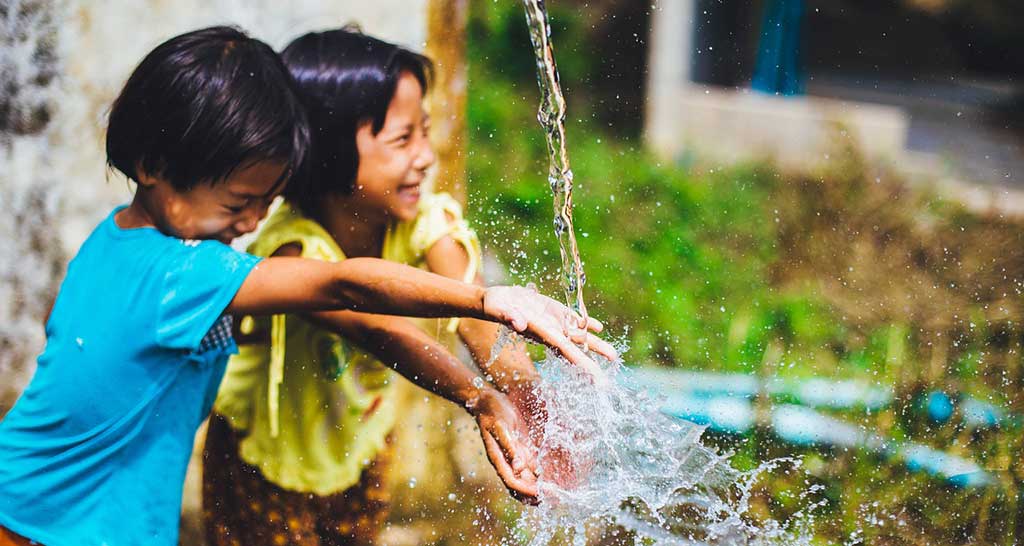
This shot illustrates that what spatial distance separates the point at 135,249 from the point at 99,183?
1.14 meters

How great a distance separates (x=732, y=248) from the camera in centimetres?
470

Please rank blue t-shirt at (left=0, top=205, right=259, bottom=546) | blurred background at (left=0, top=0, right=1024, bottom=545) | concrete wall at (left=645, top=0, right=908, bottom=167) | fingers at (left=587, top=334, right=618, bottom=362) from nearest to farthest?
fingers at (left=587, top=334, right=618, bottom=362) → blue t-shirt at (left=0, top=205, right=259, bottom=546) → blurred background at (left=0, top=0, right=1024, bottom=545) → concrete wall at (left=645, top=0, right=908, bottom=167)

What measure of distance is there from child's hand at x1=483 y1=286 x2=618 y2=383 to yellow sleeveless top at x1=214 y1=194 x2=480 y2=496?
640 millimetres

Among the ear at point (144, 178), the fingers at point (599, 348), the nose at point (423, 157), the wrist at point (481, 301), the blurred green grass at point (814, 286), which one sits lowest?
the blurred green grass at point (814, 286)

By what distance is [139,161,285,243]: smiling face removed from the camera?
6.09 feet

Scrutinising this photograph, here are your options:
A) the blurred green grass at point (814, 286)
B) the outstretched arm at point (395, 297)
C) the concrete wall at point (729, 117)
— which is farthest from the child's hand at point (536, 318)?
the concrete wall at point (729, 117)

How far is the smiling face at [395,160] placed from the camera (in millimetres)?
2221

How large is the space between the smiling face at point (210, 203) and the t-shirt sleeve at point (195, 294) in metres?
0.11

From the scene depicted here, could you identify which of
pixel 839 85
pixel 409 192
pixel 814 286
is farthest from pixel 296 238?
pixel 839 85

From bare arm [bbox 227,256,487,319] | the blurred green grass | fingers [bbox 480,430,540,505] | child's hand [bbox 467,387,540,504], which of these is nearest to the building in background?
the blurred green grass

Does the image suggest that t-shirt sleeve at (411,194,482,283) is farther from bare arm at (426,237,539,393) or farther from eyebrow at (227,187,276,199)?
eyebrow at (227,187,276,199)

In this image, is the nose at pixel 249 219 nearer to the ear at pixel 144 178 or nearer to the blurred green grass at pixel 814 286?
the ear at pixel 144 178

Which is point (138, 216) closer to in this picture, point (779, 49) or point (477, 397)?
point (477, 397)

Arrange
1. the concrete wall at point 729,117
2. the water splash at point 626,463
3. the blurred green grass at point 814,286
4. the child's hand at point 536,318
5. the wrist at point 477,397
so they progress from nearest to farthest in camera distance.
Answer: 1. the child's hand at point 536,318
2. the water splash at point 626,463
3. the wrist at point 477,397
4. the blurred green grass at point 814,286
5. the concrete wall at point 729,117
